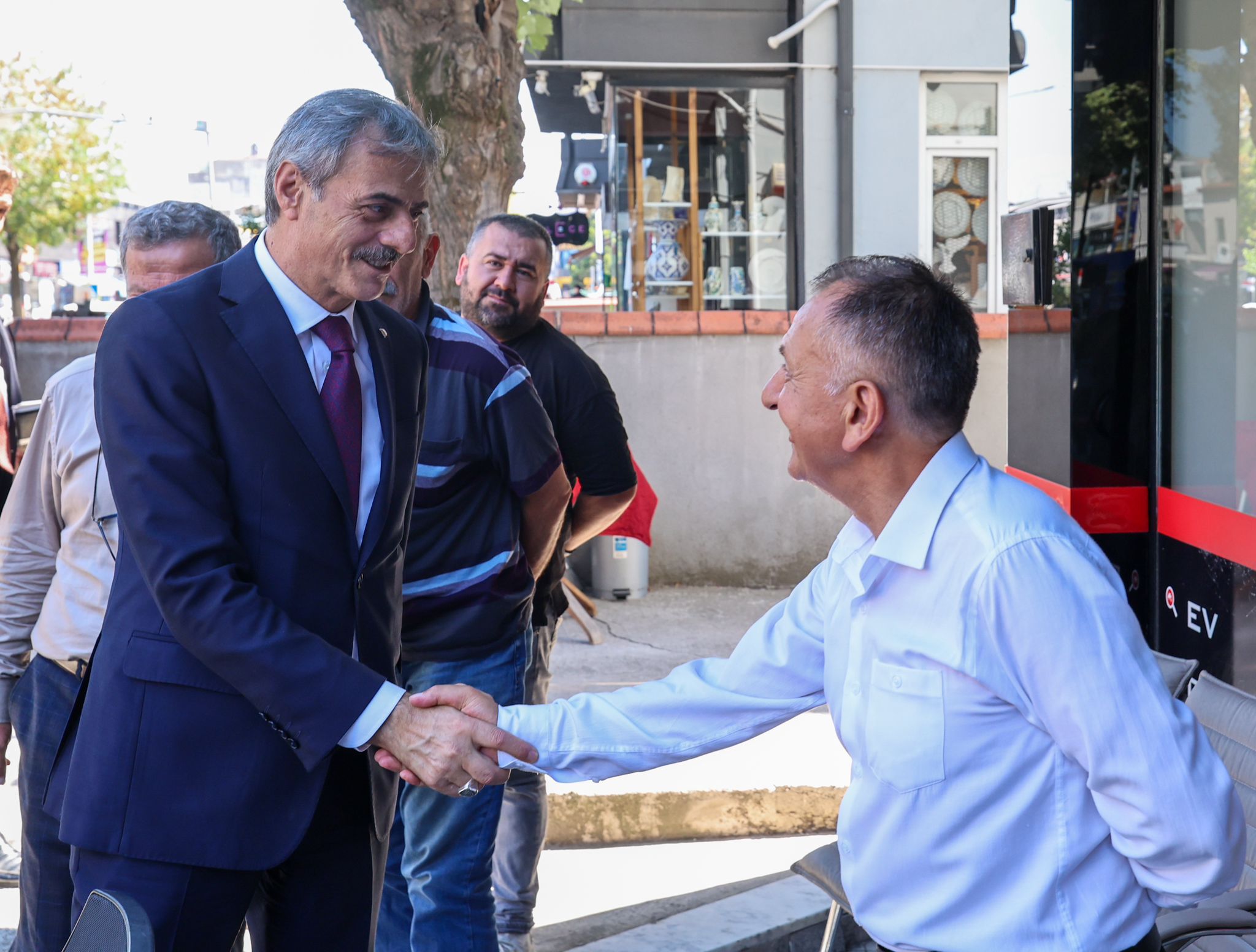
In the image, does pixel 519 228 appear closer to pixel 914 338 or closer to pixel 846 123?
pixel 914 338

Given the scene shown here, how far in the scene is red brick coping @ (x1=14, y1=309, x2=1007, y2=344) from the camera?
8305mm

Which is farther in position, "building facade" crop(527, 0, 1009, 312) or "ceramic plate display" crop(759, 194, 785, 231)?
"ceramic plate display" crop(759, 194, 785, 231)

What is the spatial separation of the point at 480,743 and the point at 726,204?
10.3 meters

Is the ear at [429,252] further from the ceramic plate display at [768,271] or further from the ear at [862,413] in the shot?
the ceramic plate display at [768,271]

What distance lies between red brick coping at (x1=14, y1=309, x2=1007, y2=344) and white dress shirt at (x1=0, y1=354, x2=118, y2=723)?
17.7 ft

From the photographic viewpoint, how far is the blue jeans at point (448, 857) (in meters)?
3.11

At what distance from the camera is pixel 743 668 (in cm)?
222

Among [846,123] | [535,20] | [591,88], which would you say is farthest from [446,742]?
[591,88]

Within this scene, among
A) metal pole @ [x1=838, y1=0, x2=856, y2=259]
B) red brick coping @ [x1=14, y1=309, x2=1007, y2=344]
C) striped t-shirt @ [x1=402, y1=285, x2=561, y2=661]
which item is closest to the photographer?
striped t-shirt @ [x1=402, y1=285, x2=561, y2=661]

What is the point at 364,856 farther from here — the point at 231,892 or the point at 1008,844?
the point at 1008,844

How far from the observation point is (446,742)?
2322mm

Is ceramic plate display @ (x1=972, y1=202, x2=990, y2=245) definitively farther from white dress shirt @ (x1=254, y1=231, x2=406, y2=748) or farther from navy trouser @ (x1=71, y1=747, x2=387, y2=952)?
navy trouser @ (x1=71, y1=747, x2=387, y2=952)

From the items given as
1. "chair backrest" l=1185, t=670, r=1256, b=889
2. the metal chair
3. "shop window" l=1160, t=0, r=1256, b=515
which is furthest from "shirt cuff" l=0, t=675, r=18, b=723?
"shop window" l=1160, t=0, r=1256, b=515

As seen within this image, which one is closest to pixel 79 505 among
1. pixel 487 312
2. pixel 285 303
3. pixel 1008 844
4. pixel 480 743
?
pixel 285 303
